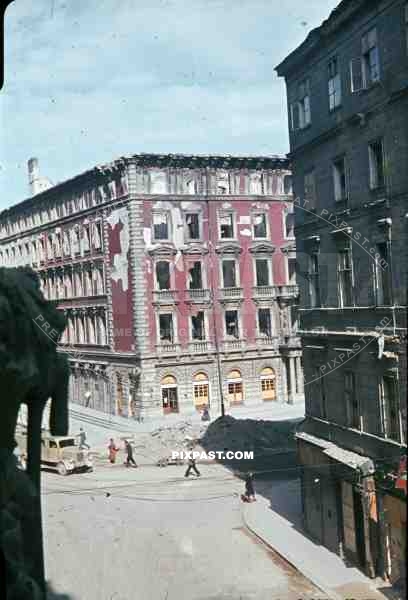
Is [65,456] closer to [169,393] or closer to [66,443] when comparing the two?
[66,443]

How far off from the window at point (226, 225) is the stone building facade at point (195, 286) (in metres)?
0.05

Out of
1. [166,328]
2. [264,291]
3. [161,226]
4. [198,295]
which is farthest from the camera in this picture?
[264,291]

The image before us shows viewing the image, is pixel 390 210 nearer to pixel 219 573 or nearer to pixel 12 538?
pixel 219 573

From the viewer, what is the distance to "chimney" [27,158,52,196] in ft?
50.0

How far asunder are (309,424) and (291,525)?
9.31 ft

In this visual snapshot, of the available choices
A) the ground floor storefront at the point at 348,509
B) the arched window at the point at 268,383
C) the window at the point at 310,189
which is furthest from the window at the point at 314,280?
the arched window at the point at 268,383

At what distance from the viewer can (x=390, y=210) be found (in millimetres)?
15742

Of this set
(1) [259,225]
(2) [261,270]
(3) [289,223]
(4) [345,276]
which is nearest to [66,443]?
(4) [345,276]

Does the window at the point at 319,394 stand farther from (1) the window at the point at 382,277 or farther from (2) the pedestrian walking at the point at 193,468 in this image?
(2) the pedestrian walking at the point at 193,468

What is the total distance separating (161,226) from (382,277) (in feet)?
69.8

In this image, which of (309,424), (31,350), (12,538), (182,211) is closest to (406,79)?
(309,424)

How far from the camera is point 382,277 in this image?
1608 centimetres

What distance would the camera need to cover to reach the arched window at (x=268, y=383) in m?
38.9

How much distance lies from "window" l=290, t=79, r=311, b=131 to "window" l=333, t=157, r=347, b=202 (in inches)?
74.1
